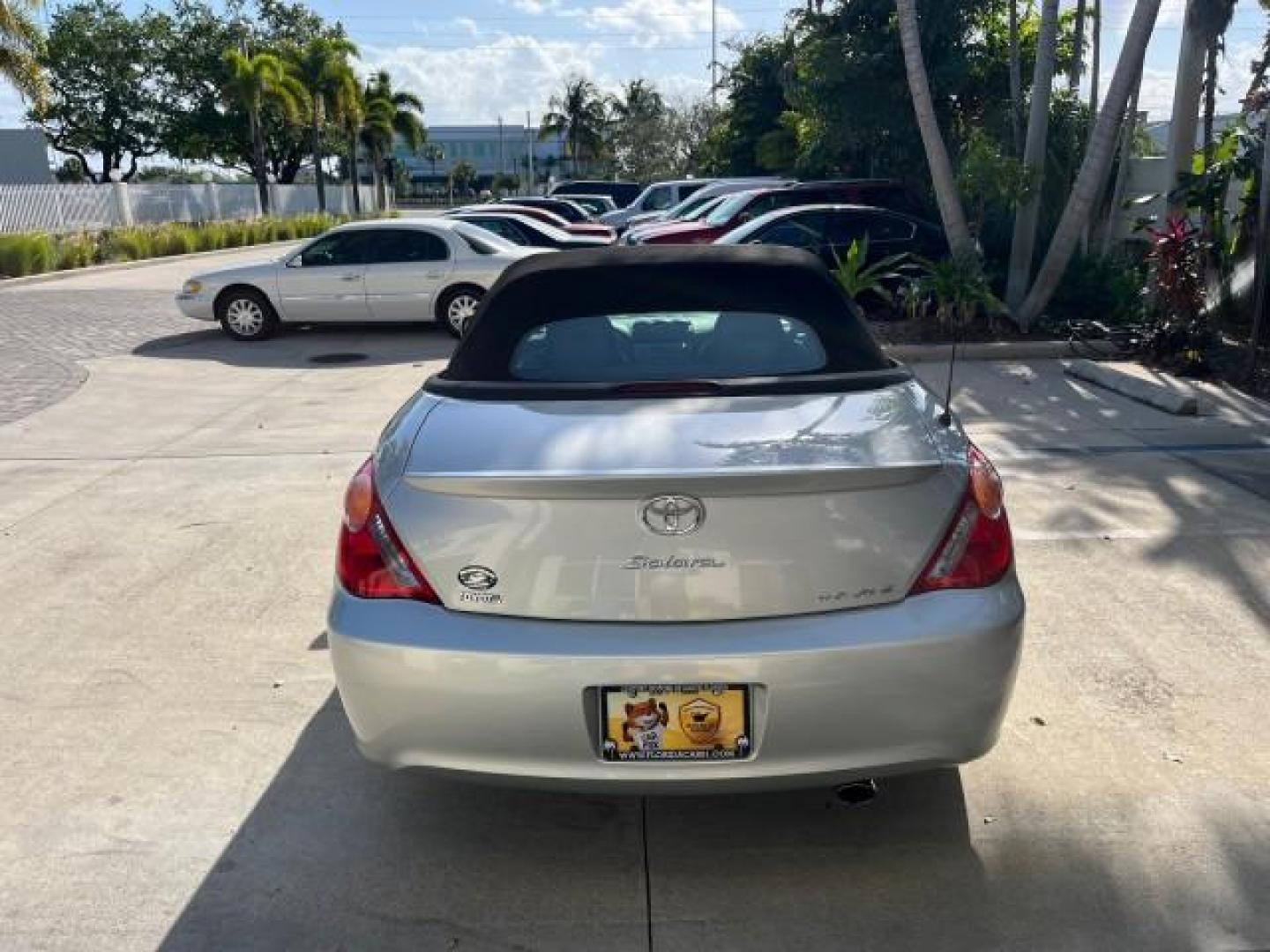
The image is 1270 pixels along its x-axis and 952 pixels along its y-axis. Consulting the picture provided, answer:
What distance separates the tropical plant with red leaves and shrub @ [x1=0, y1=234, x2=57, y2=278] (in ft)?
64.4

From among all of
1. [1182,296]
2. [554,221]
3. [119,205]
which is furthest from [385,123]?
[1182,296]

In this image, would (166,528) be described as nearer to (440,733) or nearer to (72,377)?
(440,733)

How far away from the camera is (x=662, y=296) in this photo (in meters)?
3.90

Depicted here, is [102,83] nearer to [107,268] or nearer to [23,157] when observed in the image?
[23,157]

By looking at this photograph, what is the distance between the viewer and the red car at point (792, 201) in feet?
48.5

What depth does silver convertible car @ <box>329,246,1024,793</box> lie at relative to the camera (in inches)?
102

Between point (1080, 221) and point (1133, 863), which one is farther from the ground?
point (1080, 221)

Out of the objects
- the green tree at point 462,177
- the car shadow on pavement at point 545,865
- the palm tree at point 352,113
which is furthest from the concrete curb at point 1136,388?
the green tree at point 462,177

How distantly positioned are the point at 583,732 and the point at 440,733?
0.37 meters

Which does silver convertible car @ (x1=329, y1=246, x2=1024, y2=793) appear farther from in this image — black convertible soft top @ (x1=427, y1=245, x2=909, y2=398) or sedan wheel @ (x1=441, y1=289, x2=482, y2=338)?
sedan wheel @ (x1=441, y1=289, x2=482, y2=338)

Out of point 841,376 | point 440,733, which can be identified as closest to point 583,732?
point 440,733

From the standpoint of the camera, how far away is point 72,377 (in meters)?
10.9

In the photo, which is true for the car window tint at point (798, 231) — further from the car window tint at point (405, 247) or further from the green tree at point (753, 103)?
the green tree at point (753, 103)

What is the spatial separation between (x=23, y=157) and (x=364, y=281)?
30.2m
